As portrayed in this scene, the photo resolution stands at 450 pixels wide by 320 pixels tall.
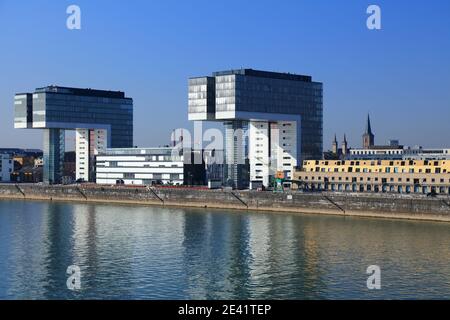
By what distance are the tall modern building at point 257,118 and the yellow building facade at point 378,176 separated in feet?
29.4

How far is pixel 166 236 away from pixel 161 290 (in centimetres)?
2830

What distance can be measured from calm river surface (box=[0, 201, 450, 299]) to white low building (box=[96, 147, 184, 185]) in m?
49.1

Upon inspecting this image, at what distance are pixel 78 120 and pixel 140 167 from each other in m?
27.7

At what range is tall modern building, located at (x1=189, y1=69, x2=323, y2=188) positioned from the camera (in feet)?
430

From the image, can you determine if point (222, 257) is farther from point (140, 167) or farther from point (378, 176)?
point (140, 167)

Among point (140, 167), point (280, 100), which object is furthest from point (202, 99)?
point (140, 167)

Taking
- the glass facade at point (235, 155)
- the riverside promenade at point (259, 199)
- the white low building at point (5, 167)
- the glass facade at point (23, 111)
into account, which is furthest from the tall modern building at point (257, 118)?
the white low building at point (5, 167)

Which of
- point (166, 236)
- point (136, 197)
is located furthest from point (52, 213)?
point (166, 236)

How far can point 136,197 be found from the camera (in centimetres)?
12781

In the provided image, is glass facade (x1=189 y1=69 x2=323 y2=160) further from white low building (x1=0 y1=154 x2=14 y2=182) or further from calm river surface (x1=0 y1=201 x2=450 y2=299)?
white low building (x1=0 y1=154 x2=14 y2=182)

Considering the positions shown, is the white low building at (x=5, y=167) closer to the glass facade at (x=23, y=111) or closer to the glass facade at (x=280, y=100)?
the glass facade at (x=23, y=111)

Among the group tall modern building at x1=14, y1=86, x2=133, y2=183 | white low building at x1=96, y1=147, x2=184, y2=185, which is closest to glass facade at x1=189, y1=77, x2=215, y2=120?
white low building at x1=96, y1=147, x2=184, y2=185

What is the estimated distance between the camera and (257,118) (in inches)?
5182
